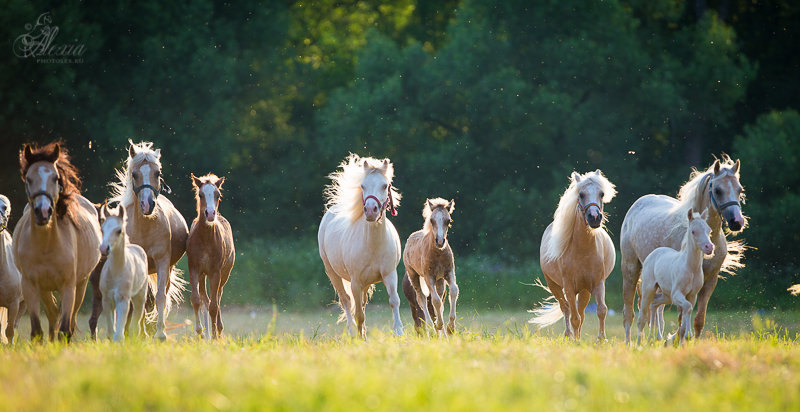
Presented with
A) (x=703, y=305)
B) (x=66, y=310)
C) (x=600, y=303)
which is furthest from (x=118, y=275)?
(x=703, y=305)

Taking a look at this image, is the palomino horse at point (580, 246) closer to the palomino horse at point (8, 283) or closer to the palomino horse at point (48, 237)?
the palomino horse at point (48, 237)

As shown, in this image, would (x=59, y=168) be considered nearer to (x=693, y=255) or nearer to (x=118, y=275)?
(x=118, y=275)

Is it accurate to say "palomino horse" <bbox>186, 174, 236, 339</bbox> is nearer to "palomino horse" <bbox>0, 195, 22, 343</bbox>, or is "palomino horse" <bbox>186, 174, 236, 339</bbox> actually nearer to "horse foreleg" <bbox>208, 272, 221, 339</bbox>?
"horse foreleg" <bbox>208, 272, 221, 339</bbox>

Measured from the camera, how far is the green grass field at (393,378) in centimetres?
439

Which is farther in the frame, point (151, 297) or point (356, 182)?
point (151, 297)

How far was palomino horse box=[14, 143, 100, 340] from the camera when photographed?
286 inches

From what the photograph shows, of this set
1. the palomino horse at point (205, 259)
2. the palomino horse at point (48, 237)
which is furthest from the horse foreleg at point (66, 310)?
the palomino horse at point (205, 259)

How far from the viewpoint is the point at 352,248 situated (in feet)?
29.5

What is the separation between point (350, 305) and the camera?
34.6 ft

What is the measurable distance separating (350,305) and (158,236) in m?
2.65

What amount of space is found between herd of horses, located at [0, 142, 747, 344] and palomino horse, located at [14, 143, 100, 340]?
0.01 meters

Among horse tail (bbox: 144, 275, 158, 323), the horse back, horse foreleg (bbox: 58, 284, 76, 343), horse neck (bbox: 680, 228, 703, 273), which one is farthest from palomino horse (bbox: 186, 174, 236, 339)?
horse neck (bbox: 680, 228, 703, 273)

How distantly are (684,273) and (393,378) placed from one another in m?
4.12

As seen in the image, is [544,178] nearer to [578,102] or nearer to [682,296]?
[578,102]
